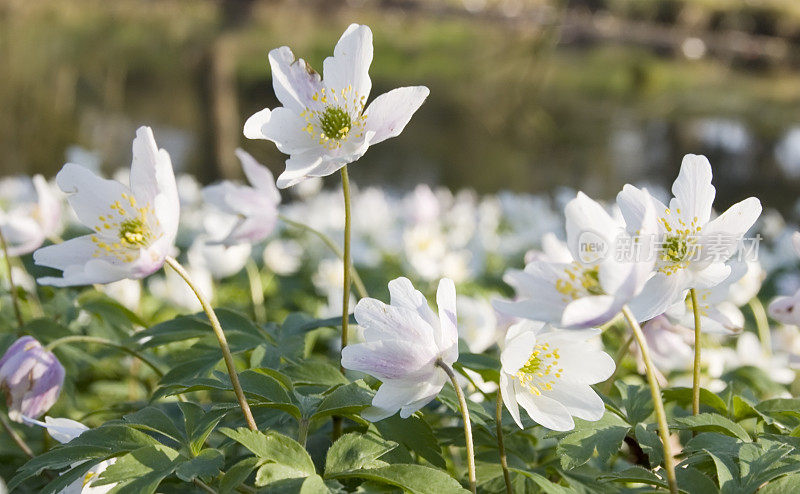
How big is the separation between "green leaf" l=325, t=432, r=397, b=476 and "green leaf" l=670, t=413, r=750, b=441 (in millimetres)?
393

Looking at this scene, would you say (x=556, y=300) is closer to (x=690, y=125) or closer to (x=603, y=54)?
(x=690, y=125)

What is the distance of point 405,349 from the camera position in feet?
3.48

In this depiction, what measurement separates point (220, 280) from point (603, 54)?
25233mm

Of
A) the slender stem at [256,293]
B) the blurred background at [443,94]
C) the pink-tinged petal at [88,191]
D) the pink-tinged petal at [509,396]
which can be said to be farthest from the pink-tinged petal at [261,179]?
the blurred background at [443,94]

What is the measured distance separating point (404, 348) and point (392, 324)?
4cm

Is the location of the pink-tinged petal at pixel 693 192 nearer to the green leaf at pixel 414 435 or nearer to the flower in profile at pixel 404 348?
the flower in profile at pixel 404 348

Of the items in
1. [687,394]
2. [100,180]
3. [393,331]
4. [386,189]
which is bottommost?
[386,189]

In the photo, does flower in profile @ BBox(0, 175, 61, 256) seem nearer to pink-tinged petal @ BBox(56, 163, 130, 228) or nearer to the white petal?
pink-tinged petal @ BBox(56, 163, 130, 228)

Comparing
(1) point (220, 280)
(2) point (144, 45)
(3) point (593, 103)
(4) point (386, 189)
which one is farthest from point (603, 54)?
(1) point (220, 280)

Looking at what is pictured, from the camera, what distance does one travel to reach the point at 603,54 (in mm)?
26859

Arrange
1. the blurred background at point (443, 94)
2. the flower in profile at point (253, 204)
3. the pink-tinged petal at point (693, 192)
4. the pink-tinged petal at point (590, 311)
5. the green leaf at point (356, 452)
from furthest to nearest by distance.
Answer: the blurred background at point (443, 94), the flower in profile at point (253, 204), the pink-tinged petal at point (693, 192), the green leaf at point (356, 452), the pink-tinged petal at point (590, 311)

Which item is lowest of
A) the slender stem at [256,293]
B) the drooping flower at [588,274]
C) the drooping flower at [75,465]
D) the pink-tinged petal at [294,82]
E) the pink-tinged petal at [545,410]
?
the slender stem at [256,293]

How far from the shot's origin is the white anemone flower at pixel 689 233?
1069mm

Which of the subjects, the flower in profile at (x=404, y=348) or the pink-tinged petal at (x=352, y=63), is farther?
the pink-tinged petal at (x=352, y=63)
